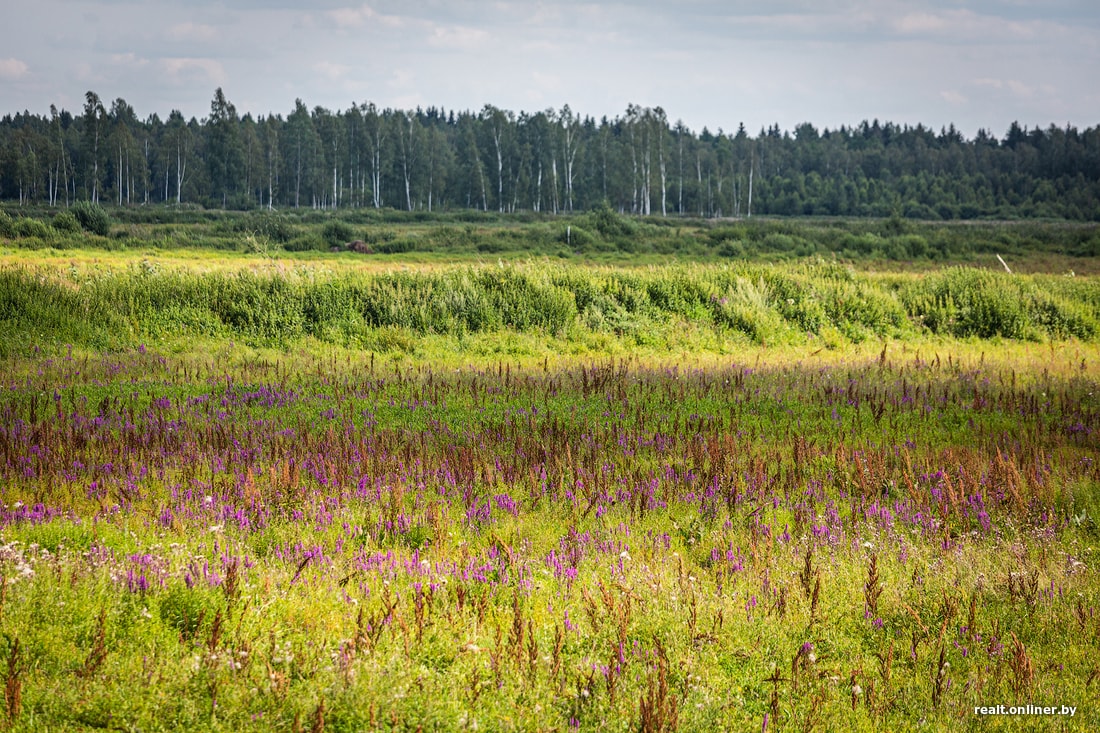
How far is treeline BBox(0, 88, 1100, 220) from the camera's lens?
11144 centimetres

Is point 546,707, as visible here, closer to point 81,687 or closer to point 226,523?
point 81,687

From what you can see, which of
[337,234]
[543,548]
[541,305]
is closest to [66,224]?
[337,234]

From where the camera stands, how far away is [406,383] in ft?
42.1

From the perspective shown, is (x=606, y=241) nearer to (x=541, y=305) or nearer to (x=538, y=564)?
(x=541, y=305)

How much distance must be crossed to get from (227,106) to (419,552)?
124317mm

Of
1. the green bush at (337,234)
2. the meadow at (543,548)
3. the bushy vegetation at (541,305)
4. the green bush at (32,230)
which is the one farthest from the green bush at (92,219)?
the meadow at (543,548)

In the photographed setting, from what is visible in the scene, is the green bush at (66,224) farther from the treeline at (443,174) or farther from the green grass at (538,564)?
the treeline at (443,174)

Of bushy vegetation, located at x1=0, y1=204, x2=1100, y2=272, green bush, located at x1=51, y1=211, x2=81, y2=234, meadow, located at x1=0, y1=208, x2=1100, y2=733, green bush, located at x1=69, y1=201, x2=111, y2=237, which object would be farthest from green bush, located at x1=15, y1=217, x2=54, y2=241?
meadow, located at x1=0, y1=208, x2=1100, y2=733

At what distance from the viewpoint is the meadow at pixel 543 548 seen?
3.99 m

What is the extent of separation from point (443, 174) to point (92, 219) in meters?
68.8

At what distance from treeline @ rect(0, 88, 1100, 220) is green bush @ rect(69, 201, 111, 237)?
53575mm

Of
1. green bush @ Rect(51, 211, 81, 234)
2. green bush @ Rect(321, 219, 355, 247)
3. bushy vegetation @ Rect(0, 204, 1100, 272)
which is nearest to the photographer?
green bush @ Rect(51, 211, 81, 234)

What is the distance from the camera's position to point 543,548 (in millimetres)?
6102

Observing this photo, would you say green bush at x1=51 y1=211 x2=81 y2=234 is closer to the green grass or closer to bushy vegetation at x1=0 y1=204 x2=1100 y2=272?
bushy vegetation at x1=0 y1=204 x2=1100 y2=272
